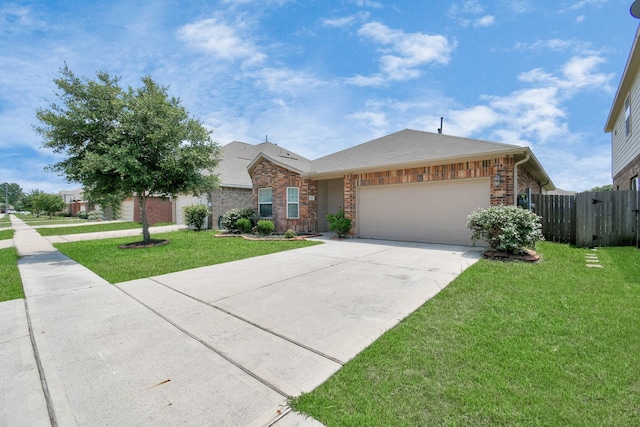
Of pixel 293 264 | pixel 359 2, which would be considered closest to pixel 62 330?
pixel 293 264

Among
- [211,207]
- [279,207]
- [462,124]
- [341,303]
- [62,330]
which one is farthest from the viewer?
[211,207]

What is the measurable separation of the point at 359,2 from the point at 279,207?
8.58 m

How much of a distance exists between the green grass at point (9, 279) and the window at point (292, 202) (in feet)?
29.7

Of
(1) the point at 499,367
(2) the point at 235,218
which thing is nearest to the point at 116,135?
(2) the point at 235,218

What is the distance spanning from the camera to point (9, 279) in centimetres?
593

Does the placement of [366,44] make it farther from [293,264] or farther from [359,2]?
[293,264]

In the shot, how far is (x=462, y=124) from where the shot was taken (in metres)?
15.3

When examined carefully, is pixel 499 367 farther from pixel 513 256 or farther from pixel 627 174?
pixel 627 174

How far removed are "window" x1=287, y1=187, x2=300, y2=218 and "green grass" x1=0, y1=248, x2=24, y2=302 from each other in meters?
9.06

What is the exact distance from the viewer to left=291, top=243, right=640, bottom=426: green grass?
6.42 ft

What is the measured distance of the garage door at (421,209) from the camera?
9328 mm

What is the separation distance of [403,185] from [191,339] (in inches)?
356

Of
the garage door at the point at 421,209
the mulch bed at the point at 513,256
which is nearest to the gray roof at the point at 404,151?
the garage door at the point at 421,209

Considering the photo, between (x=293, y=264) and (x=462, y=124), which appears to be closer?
(x=293, y=264)
